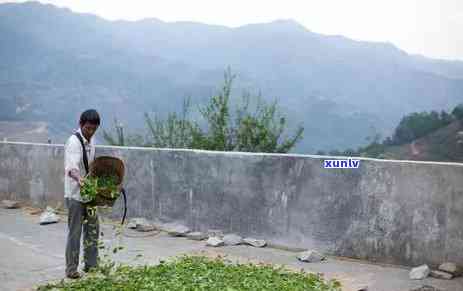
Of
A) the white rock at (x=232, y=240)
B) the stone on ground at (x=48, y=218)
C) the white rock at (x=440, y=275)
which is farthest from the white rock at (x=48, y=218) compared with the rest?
the white rock at (x=440, y=275)

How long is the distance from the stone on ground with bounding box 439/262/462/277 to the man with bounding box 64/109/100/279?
3.94 m

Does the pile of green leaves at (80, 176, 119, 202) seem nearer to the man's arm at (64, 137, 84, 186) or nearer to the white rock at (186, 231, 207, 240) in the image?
the man's arm at (64, 137, 84, 186)

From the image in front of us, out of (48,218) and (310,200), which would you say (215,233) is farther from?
(48,218)

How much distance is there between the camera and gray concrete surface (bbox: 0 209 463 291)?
229 inches

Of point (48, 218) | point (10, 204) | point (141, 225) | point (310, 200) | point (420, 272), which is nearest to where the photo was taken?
point (420, 272)

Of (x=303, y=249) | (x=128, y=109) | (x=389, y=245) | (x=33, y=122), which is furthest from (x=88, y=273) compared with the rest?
(x=128, y=109)

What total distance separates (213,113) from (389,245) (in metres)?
6.85

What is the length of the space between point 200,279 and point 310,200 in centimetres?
232

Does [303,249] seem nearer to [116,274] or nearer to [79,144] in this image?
[116,274]

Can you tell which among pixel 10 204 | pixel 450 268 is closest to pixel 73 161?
pixel 450 268

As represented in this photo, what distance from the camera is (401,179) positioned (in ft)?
21.5

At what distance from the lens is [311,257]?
22.4 ft

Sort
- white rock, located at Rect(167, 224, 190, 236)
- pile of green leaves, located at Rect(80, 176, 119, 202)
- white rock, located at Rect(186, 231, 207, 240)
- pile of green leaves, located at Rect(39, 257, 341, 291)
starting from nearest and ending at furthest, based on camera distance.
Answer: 1. pile of green leaves, located at Rect(39, 257, 341, 291)
2. pile of green leaves, located at Rect(80, 176, 119, 202)
3. white rock, located at Rect(186, 231, 207, 240)
4. white rock, located at Rect(167, 224, 190, 236)

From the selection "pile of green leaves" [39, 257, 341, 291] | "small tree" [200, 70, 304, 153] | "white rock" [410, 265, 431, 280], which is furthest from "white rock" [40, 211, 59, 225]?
"white rock" [410, 265, 431, 280]
